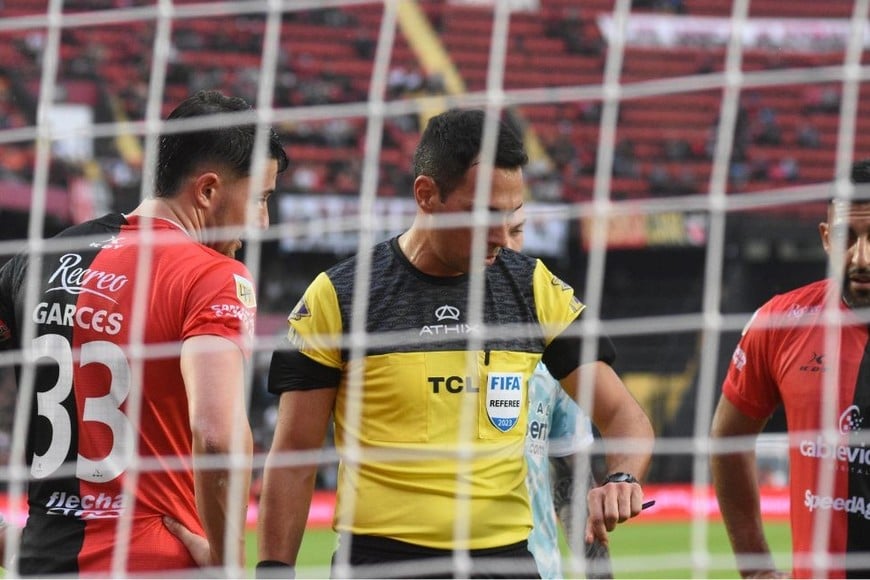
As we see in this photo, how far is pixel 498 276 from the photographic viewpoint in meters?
2.96

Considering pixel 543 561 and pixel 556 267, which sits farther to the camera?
pixel 556 267

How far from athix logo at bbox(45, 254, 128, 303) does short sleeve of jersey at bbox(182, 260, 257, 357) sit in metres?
0.16

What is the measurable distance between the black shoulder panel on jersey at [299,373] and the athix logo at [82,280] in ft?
1.39

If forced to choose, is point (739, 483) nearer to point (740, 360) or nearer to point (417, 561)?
point (740, 360)

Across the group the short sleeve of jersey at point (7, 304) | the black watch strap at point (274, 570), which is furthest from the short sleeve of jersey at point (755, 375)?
the short sleeve of jersey at point (7, 304)

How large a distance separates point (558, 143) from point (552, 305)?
1297 cm

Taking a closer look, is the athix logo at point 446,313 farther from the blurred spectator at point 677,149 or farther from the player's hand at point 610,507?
the blurred spectator at point 677,149

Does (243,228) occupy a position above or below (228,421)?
above

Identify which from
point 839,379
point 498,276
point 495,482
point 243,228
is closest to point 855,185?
point 839,379

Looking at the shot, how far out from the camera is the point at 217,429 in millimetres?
2352

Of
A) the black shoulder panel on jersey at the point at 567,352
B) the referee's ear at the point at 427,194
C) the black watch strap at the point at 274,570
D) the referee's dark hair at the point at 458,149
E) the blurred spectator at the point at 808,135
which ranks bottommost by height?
the black watch strap at the point at 274,570

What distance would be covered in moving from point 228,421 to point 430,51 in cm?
1509

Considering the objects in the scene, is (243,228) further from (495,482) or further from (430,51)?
(430,51)

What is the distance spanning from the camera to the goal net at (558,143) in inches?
509
